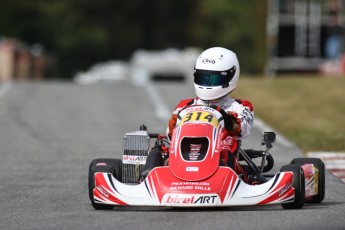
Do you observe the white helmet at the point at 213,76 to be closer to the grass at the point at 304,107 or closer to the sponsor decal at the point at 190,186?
the sponsor decal at the point at 190,186

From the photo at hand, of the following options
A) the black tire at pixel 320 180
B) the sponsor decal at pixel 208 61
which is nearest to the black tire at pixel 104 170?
the sponsor decal at pixel 208 61

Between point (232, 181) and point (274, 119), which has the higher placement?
point (232, 181)

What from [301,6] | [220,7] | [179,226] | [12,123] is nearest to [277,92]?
[12,123]

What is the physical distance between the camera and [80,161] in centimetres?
1727

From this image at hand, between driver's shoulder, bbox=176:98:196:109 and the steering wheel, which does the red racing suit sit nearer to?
driver's shoulder, bbox=176:98:196:109

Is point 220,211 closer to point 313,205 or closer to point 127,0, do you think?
point 313,205

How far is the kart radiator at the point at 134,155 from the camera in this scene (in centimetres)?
1270

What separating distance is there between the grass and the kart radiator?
6668mm

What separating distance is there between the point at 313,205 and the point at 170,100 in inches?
639

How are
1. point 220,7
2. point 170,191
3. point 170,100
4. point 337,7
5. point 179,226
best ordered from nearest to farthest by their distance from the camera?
1. point 179,226
2. point 170,191
3. point 170,100
4. point 337,7
5. point 220,7

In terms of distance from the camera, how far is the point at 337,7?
4516cm

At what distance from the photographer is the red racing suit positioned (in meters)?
12.4

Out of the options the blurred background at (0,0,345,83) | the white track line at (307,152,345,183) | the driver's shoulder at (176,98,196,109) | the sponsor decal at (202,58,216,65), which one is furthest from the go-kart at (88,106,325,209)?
the blurred background at (0,0,345,83)

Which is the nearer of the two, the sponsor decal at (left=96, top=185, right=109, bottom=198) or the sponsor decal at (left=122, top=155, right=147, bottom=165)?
the sponsor decal at (left=96, top=185, right=109, bottom=198)
